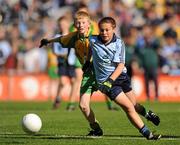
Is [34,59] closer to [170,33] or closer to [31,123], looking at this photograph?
[170,33]

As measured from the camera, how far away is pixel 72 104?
779 inches

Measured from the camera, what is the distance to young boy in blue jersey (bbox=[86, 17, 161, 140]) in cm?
1107

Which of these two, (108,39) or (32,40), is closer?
(108,39)

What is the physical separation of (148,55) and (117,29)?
126 inches

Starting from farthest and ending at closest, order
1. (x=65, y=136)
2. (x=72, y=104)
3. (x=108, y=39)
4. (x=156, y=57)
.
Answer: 1. (x=156, y=57)
2. (x=72, y=104)
3. (x=65, y=136)
4. (x=108, y=39)

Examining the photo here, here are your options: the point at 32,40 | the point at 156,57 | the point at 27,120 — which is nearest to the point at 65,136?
the point at 27,120

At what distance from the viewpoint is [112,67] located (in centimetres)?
1142

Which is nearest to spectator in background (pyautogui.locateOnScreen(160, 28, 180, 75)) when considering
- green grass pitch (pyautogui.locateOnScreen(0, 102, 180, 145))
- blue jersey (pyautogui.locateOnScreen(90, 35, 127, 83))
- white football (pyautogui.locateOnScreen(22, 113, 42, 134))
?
green grass pitch (pyautogui.locateOnScreen(0, 102, 180, 145))

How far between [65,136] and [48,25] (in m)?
19.9

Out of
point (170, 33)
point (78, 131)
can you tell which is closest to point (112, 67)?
point (78, 131)

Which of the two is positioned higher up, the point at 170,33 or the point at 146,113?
the point at 170,33

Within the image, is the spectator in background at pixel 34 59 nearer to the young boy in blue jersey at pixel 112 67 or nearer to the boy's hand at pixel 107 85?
the young boy in blue jersey at pixel 112 67

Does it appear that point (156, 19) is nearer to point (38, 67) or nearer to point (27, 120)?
point (38, 67)

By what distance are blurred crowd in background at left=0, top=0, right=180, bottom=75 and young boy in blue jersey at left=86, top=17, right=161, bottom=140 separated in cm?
1596
